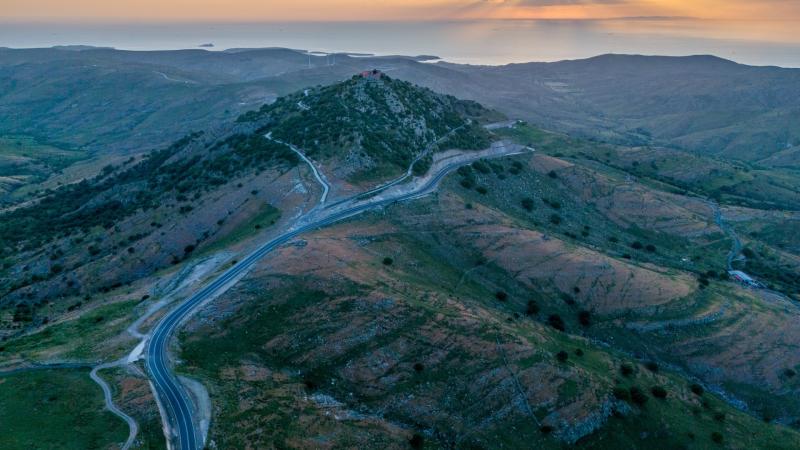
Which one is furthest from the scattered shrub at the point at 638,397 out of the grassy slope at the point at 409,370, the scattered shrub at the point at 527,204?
the scattered shrub at the point at 527,204

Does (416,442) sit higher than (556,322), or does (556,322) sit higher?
(556,322)

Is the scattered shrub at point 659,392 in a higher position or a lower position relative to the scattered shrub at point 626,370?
lower

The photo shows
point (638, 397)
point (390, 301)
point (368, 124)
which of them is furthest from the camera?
point (368, 124)

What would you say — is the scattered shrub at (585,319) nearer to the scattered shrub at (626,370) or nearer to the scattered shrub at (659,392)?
the scattered shrub at (626,370)

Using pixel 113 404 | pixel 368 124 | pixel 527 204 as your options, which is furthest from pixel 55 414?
pixel 527 204

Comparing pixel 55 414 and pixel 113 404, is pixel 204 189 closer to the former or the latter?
pixel 113 404

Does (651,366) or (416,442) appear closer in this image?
(416,442)

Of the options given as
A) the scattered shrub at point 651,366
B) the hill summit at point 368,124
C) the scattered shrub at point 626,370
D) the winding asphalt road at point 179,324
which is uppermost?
the hill summit at point 368,124

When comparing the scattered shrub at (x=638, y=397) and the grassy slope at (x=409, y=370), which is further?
the scattered shrub at (x=638, y=397)
